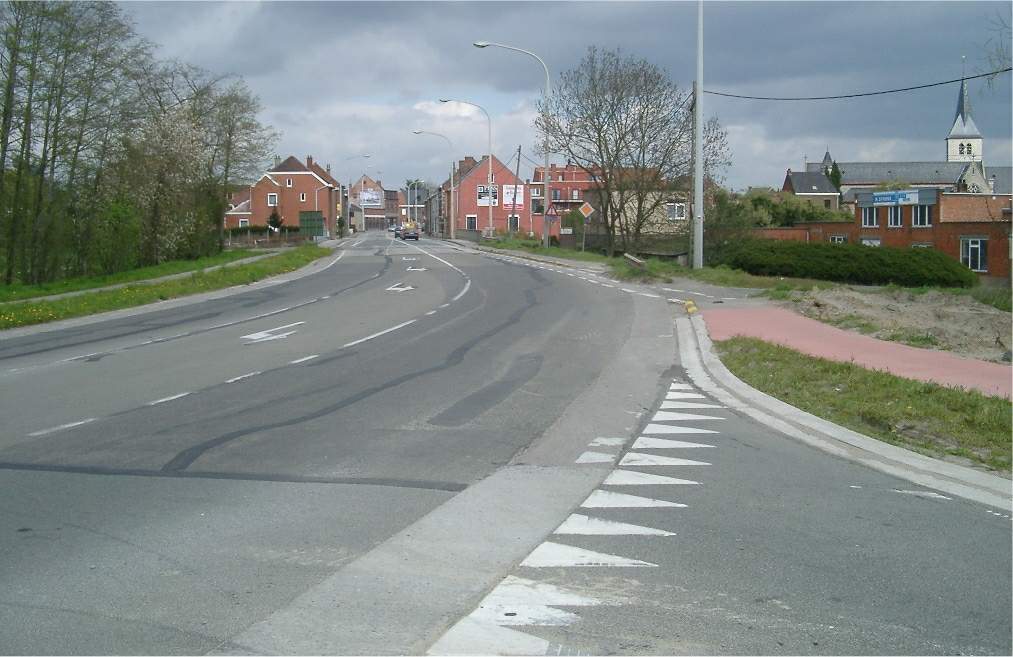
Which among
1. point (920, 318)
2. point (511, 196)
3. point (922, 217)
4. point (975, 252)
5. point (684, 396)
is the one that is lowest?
point (684, 396)

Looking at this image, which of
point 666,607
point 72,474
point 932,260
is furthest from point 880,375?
point 932,260

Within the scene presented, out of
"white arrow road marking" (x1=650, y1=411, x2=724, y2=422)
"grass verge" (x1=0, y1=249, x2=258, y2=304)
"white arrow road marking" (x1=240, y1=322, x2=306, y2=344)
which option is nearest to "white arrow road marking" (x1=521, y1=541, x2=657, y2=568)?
"white arrow road marking" (x1=650, y1=411, x2=724, y2=422)

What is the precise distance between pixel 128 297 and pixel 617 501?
2294 cm

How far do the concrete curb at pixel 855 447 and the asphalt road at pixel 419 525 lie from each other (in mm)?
275

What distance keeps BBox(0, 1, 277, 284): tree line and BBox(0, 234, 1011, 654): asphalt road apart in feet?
68.5

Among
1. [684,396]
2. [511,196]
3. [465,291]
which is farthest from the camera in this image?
[511,196]

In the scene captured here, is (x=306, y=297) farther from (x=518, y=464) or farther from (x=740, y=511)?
(x=740, y=511)

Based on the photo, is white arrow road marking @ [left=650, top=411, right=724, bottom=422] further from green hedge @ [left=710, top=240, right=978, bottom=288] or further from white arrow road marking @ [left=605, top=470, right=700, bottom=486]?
green hedge @ [left=710, top=240, right=978, bottom=288]

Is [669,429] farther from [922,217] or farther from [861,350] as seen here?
[922,217]

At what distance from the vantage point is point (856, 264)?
36031 mm

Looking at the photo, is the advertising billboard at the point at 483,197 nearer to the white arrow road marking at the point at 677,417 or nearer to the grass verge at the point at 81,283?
the grass verge at the point at 81,283

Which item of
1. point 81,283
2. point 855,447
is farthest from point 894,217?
point 855,447

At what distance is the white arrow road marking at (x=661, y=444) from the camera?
9.04 meters

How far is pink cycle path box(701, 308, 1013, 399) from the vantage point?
1198 cm
